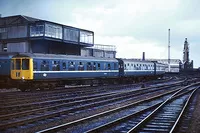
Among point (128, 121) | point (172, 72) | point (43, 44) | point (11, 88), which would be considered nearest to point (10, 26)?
point (43, 44)

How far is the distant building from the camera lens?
41.5m

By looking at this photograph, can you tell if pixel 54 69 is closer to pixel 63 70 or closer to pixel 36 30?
pixel 63 70

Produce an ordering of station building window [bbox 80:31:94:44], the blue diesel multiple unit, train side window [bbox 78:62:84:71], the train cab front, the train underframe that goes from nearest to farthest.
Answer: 1. the train cab front
2. the blue diesel multiple unit
3. the train underframe
4. train side window [bbox 78:62:84:71]
5. station building window [bbox 80:31:94:44]

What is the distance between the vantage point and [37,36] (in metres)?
40.8

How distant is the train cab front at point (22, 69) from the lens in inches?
907

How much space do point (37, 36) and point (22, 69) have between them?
1821 cm

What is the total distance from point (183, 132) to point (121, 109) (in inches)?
204

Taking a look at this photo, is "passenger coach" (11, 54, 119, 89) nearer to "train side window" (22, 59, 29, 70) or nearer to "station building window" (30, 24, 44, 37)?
"train side window" (22, 59, 29, 70)

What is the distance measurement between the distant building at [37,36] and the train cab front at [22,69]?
16.7 meters

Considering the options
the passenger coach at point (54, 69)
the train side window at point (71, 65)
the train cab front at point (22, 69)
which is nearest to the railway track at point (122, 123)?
the train cab front at point (22, 69)

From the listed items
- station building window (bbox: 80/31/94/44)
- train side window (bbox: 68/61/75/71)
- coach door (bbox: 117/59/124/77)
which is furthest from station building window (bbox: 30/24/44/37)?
train side window (bbox: 68/61/75/71)

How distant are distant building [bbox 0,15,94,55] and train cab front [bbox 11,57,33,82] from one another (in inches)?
658

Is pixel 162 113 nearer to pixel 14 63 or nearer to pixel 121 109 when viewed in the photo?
pixel 121 109

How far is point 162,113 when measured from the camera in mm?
12984
